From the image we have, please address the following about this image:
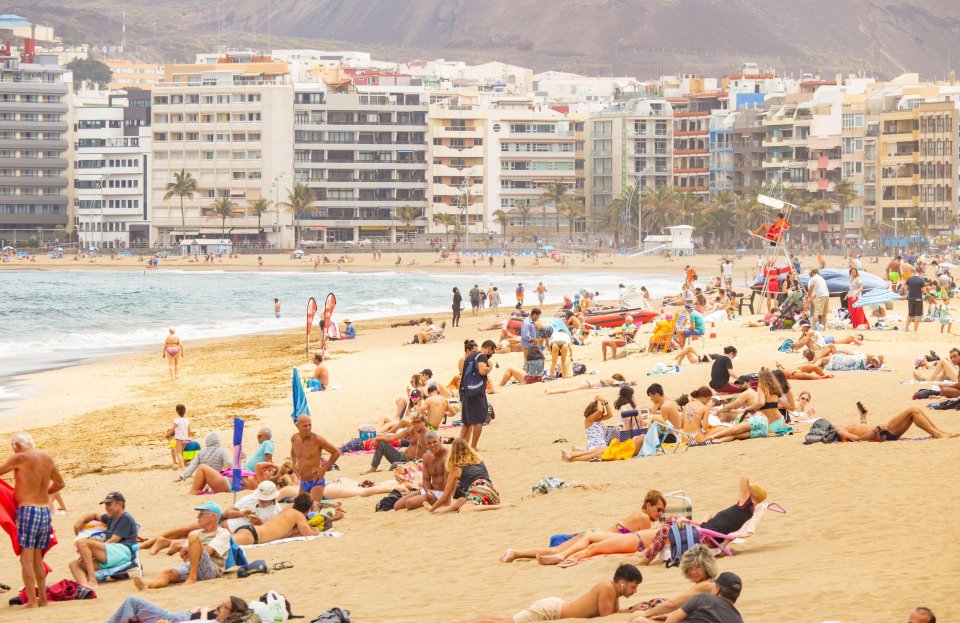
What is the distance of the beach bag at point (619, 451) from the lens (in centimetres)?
1472

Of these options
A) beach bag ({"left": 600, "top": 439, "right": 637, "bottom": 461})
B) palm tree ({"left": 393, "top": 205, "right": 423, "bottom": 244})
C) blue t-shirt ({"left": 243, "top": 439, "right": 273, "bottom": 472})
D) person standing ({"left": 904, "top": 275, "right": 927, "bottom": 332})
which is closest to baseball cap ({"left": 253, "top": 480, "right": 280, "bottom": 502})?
blue t-shirt ({"left": 243, "top": 439, "right": 273, "bottom": 472})

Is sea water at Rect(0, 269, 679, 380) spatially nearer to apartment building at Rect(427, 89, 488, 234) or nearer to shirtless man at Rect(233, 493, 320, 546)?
shirtless man at Rect(233, 493, 320, 546)

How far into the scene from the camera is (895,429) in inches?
528

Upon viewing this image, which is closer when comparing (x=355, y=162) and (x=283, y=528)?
(x=283, y=528)

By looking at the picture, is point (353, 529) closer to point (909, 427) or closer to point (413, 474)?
point (413, 474)

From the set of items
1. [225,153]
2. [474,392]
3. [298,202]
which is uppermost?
[225,153]

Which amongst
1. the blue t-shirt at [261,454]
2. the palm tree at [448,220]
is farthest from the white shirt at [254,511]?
the palm tree at [448,220]

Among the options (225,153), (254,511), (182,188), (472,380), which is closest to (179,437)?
(472,380)

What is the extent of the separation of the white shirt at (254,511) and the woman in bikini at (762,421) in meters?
4.92

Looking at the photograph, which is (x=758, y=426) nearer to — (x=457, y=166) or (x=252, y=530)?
(x=252, y=530)

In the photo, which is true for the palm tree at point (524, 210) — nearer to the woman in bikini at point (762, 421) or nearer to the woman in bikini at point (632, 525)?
the woman in bikini at point (762, 421)

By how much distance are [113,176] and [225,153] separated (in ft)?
38.4

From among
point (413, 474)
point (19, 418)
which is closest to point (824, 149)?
point (19, 418)

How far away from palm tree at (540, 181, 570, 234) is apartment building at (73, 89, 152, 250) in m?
35.1
